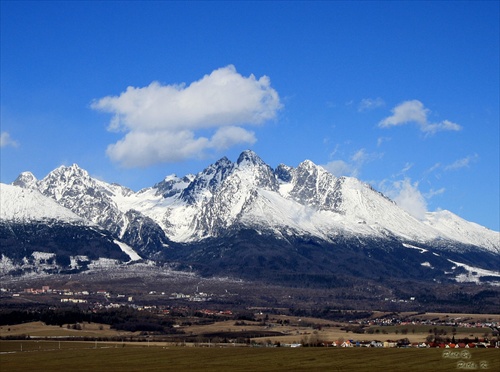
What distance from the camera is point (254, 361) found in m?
179

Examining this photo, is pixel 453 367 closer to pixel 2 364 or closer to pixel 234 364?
pixel 234 364

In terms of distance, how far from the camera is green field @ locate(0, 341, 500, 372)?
164 meters

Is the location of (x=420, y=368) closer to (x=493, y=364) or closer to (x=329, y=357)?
(x=493, y=364)

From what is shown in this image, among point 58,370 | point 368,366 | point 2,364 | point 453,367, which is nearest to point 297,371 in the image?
point 368,366

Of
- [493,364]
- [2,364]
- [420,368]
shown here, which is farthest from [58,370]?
[493,364]

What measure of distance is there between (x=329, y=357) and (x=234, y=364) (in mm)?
22713

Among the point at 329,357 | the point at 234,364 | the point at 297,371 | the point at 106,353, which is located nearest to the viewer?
the point at 297,371

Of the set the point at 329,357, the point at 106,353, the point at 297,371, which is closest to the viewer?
the point at 297,371

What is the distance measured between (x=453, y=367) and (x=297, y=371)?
26619 mm

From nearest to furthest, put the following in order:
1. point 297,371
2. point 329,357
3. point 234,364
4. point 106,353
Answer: point 297,371, point 234,364, point 329,357, point 106,353

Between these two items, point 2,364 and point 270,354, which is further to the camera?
point 270,354

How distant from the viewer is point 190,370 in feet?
533

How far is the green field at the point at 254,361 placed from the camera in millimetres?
164375

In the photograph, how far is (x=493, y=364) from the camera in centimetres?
16325
